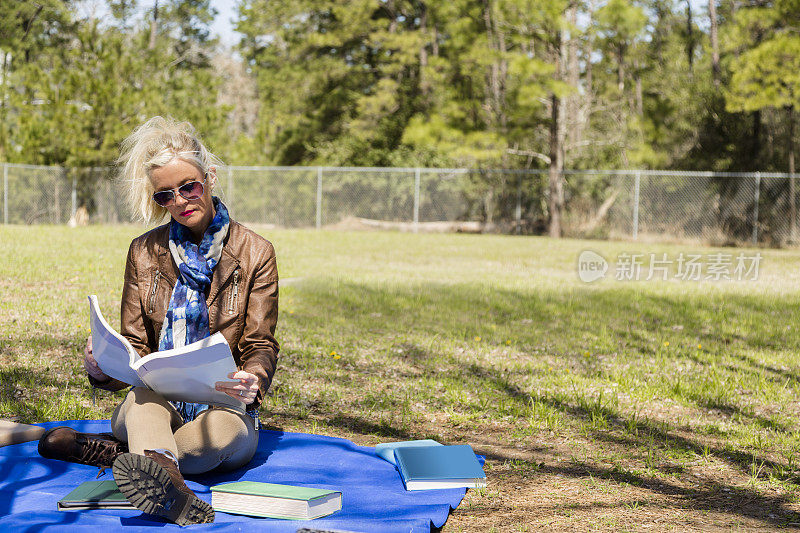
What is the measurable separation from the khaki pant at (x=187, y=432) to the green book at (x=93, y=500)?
190 millimetres

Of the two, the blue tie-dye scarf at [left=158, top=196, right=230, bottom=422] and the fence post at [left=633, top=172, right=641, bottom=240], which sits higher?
the fence post at [left=633, top=172, right=641, bottom=240]

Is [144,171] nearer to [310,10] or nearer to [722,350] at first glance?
[722,350]

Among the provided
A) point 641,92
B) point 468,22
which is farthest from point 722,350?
point 641,92

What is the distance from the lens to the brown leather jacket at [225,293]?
125 inches

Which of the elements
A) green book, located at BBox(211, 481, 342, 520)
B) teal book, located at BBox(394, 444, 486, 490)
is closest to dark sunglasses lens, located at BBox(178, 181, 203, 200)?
green book, located at BBox(211, 481, 342, 520)

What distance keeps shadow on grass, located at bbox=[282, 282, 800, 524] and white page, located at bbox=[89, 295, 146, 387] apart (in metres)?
1.71

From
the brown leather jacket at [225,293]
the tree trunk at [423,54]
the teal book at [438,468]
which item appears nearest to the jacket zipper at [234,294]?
the brown leather jacket at [225,293]

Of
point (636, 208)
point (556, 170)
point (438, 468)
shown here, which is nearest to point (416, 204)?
point (556, 170)

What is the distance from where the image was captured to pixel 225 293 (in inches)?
125

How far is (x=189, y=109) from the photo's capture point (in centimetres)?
2412

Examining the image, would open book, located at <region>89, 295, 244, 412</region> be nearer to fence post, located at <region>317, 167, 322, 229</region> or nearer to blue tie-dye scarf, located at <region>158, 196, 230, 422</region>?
blue tie-dye scarf, located at <region>158, 196, 230, 422</region>

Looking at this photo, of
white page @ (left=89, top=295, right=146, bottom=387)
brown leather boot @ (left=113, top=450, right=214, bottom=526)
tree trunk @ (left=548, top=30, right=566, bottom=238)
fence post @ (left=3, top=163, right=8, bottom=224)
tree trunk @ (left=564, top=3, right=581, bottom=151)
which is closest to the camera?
brown leather boot @ (left=113, top=450, right=214, bottom=526)

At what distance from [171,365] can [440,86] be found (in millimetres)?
25800

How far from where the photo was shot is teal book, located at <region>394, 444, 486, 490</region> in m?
3.24
